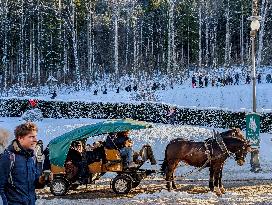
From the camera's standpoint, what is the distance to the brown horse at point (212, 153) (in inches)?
554

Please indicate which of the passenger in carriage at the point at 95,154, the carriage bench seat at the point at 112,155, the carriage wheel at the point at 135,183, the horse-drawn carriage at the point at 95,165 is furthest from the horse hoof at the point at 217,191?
the passenger in carriage at the point at 95,154

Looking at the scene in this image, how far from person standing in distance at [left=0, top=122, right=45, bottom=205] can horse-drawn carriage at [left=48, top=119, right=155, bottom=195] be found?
7909 millimetres

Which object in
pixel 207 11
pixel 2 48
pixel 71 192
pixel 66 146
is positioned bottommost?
pixel 71 192

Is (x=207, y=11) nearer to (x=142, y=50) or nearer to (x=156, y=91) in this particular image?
(x=142, y=50)

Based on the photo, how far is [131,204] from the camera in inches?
489

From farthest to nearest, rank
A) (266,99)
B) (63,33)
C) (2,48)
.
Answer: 1. (63,33)
2. (2,48)
3. (266,99)

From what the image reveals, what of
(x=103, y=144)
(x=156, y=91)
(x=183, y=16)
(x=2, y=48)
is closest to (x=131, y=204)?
(x=103, y=144)

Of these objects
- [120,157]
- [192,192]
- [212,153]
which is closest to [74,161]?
[120,157]

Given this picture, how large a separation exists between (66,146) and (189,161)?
333 centimetres

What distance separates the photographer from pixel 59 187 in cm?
1402

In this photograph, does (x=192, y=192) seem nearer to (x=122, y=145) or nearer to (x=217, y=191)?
(x=217, y=191)

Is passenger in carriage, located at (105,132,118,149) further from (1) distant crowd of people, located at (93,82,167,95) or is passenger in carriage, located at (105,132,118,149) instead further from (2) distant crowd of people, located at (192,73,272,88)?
(2) distant crowd of people, located at (192,73,272,88)

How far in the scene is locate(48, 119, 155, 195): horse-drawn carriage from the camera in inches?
552

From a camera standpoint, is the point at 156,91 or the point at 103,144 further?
the point at 156,91
